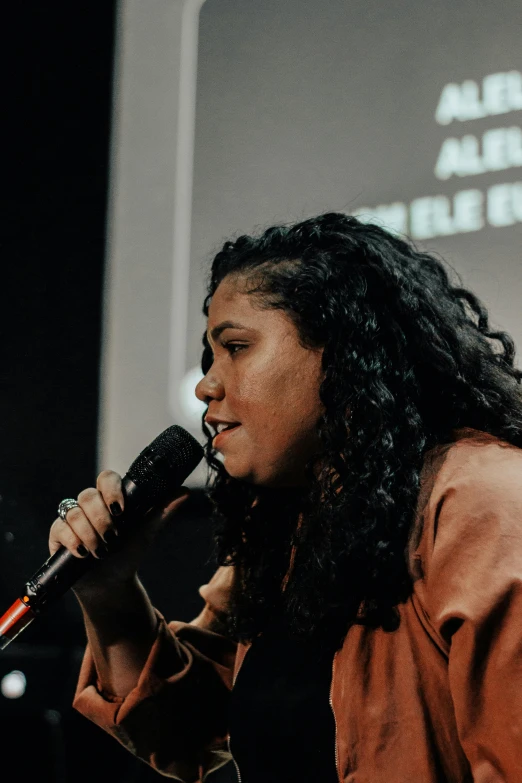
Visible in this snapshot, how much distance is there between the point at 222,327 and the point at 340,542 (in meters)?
0.35

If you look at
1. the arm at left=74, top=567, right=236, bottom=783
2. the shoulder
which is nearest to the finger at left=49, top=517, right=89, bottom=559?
the arm at left=74, top=567, right=236, bottom=783

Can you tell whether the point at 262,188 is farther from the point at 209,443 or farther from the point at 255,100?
the point at 209,443

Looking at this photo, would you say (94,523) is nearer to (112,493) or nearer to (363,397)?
(112,493)

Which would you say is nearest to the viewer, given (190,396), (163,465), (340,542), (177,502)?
(340,542)

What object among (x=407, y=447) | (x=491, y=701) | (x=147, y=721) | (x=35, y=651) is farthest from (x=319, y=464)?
(x=35, y=651)

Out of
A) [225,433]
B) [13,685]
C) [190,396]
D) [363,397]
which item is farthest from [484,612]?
[13,685]

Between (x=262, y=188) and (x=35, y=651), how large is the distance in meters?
1.23

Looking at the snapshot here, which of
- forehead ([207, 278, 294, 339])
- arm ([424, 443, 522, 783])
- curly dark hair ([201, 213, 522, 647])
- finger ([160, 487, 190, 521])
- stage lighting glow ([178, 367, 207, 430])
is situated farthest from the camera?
stage lighting glow ([178, 367, 207, 430])

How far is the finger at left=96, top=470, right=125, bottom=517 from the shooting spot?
3.44 ft

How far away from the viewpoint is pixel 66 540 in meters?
1.05

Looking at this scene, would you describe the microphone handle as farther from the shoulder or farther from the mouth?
the shoulder

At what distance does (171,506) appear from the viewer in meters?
1.20

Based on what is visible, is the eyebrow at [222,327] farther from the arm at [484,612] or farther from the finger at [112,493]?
the arm at [484,612]

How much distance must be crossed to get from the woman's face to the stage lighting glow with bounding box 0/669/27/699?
1.03m
